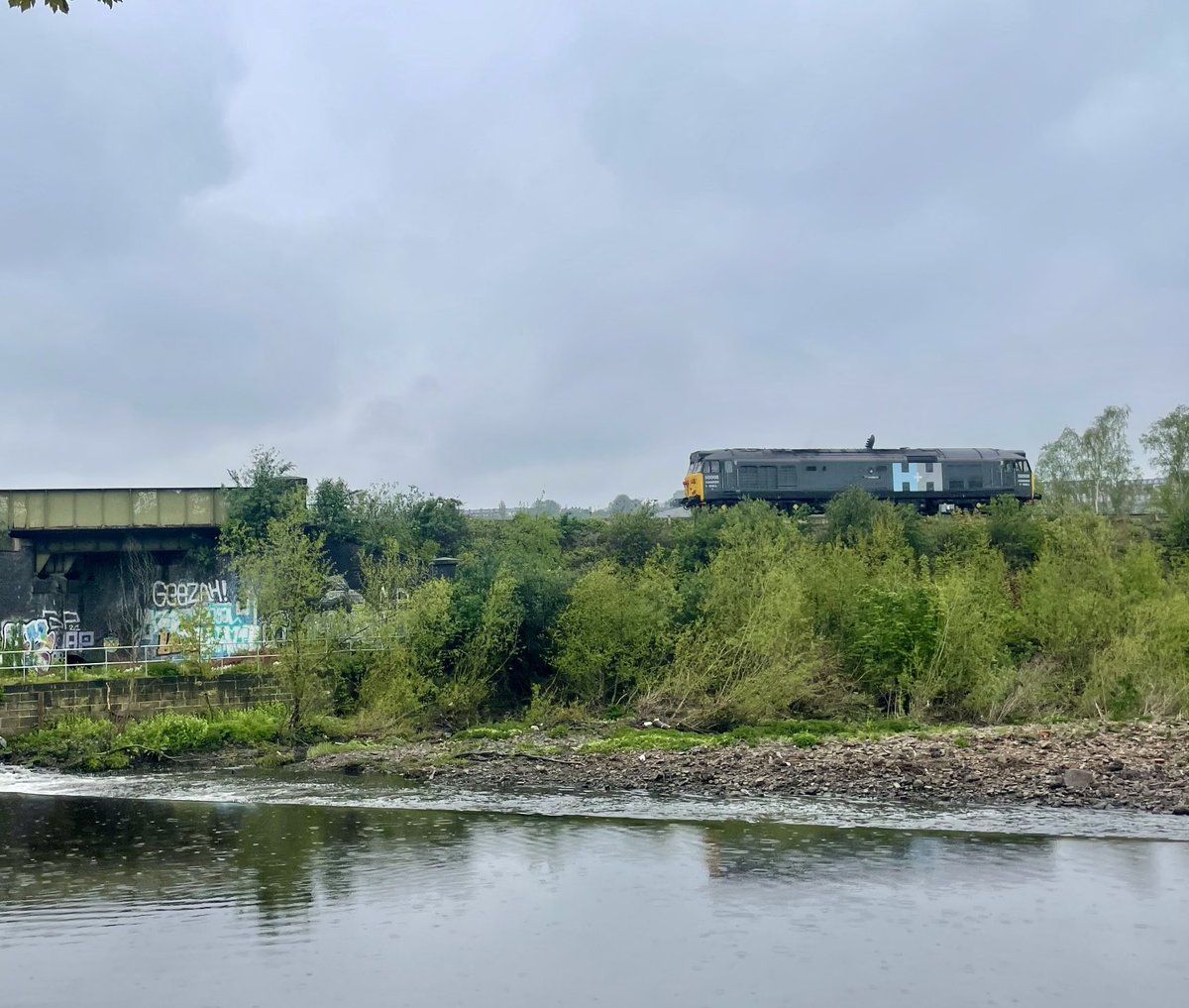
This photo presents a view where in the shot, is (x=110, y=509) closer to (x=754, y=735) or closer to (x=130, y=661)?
(x=130, y=661)

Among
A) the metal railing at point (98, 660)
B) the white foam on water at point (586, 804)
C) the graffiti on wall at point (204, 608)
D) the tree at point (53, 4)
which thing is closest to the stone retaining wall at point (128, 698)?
the metal railing at point (98, 660)

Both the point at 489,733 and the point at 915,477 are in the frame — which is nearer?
the point at 489,733

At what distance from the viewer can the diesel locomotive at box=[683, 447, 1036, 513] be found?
185 feet

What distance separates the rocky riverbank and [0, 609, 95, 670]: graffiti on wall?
1701 cm

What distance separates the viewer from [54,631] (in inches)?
1602

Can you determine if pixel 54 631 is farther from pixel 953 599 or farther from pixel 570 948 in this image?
pixel 570 948

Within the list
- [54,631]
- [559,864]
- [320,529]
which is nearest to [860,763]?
[559,864]

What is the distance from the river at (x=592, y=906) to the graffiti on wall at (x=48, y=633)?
1964 cm

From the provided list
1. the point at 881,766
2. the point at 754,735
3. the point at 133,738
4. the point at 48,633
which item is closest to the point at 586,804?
the point at 881,766

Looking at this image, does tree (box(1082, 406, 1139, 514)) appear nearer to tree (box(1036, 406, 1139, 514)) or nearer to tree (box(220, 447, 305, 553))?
tree (box(1036, 406, 1139, 514))

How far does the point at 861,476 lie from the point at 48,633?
123ft

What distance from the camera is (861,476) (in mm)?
57438

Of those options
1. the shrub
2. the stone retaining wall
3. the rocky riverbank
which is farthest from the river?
the shrub

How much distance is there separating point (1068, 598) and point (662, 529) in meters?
19.6
